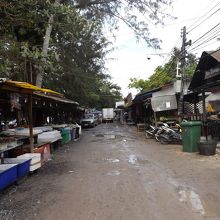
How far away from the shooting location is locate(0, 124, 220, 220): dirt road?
22.6 ft

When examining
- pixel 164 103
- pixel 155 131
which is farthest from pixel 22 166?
pixel 164 103

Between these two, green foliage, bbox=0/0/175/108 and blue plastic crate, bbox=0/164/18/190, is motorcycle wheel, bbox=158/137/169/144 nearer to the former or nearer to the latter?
green foliage, bbox=0/0/175/108

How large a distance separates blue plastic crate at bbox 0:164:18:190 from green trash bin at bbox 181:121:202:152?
8.71m

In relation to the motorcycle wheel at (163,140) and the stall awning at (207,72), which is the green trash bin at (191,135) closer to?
the stall awning at (207,72)

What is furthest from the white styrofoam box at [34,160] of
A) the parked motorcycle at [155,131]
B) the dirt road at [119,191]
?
the parked motorcycle at [155,131]

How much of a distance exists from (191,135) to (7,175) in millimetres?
9228

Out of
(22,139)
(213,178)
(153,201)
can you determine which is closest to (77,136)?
(22,139)

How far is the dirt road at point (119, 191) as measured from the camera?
271 inches

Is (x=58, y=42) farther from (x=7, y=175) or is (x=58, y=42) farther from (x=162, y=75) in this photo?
(x=162, y=75)

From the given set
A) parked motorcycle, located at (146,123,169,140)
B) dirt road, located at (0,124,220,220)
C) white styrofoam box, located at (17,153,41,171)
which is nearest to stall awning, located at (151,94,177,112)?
parked motorcycle, located at (146,123,169,140)

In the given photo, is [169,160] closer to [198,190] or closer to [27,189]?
[198,190]

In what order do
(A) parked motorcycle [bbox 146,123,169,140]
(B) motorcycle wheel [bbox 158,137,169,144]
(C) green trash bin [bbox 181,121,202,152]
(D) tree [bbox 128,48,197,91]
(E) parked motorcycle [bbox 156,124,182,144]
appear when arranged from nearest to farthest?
(C) green trash bin [bbox 181,121,202,152], (E) parked motorcycle [bbox 156,124,182,144], (B) motorcycle wheel [bbox 158,137,169,144], (A) parked motorcycle [bbox 146,123,169,140], (D) tree [bbox 128,48,197,91]

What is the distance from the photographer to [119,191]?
8656 millimetres

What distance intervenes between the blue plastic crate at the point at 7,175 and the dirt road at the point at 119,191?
278mm
